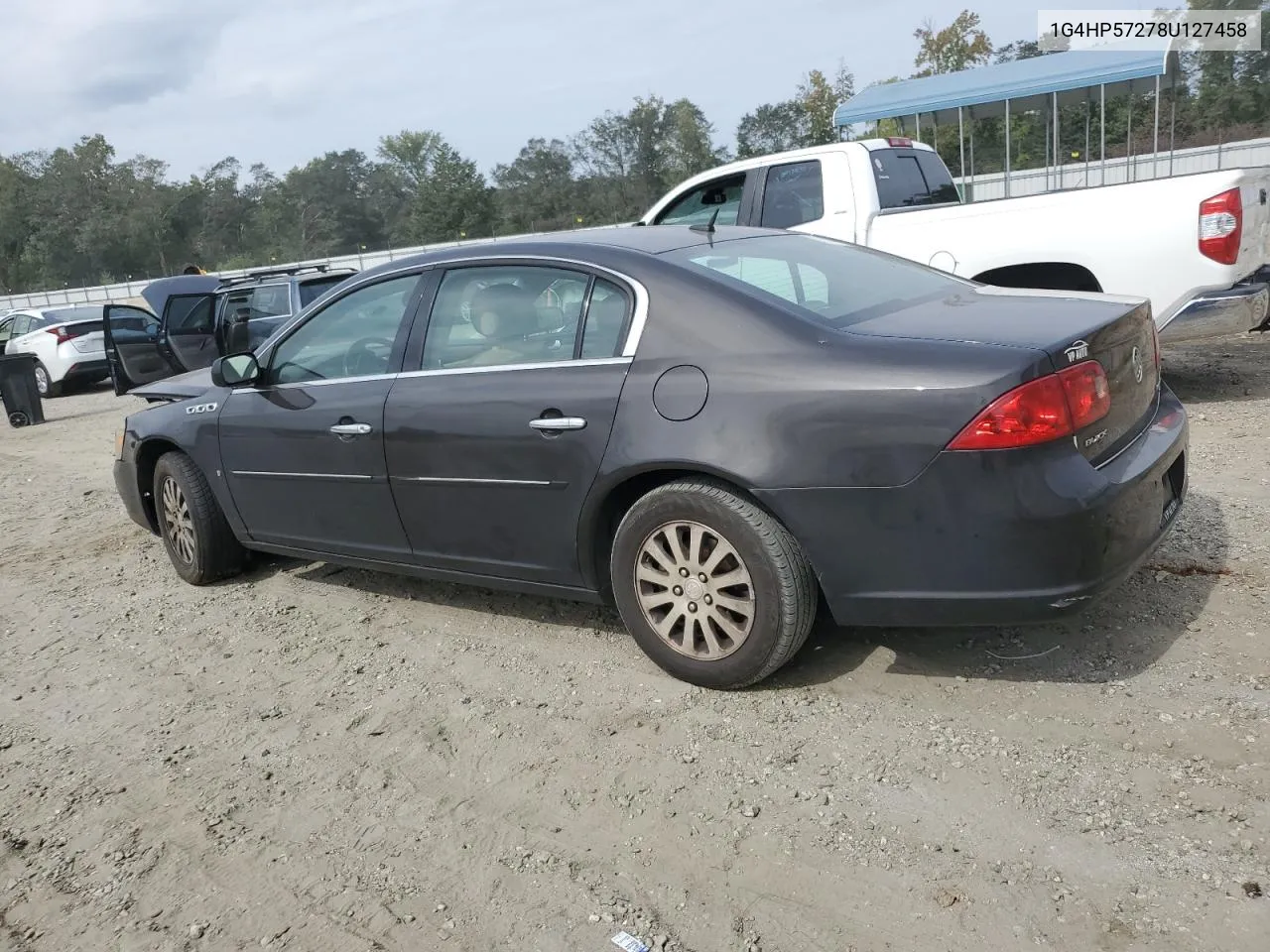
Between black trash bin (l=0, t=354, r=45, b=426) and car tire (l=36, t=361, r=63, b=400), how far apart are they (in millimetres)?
3377

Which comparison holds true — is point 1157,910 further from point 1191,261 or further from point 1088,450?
point 1191,261

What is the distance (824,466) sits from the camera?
3.15m

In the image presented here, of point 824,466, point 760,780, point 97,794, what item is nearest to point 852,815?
point 760,780

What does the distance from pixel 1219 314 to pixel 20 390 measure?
1353 centimetres

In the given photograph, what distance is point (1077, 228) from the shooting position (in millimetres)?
6516

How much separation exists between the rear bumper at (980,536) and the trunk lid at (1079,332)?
0.48 ft

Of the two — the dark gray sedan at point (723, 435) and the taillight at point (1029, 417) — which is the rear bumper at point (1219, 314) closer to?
the dark gray sedan at point (723, 435)

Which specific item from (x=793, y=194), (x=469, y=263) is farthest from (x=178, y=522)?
(x=793, y=194)

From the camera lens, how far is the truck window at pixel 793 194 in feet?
25.4

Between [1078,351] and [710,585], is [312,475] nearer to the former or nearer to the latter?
[710,585]

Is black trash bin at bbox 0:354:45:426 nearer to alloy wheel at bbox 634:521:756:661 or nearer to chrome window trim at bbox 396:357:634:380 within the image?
chrome window trim at bbox 396:357:634:380

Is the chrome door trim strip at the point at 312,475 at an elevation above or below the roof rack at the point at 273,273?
below

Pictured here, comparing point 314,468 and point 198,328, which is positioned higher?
point 198,328

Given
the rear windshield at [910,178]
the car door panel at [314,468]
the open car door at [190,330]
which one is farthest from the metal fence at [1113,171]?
the car door panel at [314,468]
